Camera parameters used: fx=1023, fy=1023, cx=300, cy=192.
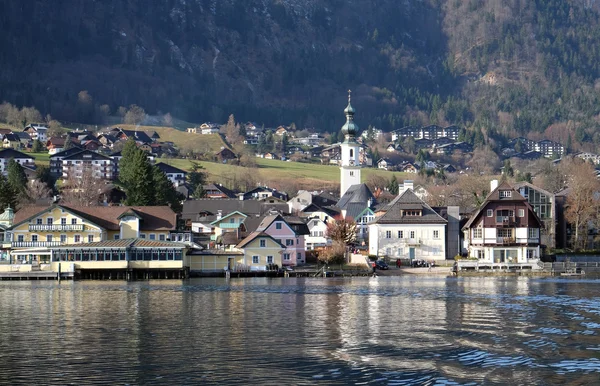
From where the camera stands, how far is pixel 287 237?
110062mm

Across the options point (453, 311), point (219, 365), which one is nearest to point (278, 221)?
point (453, 311)

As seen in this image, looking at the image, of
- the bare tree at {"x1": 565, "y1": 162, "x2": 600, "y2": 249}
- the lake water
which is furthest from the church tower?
the lake water

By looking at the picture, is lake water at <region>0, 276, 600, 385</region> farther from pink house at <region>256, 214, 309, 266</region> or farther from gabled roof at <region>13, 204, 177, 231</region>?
pink house at <region>256, 214, 309, 266</region>

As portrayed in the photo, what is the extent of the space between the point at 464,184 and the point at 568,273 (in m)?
68.4

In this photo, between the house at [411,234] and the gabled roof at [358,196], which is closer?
the house at [411,234]

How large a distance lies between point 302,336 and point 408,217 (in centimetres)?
6828

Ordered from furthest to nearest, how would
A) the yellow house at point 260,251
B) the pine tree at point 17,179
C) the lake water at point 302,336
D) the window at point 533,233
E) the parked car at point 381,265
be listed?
the pine tree at point 17,179, the window at point 533,233, the parked car at point 381,265, the yellow house at point 260,251, the lake water at point 302,336

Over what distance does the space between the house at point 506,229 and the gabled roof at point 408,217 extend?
5640mm

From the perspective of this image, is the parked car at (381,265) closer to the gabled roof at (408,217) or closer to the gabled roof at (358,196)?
the gabled roof at (408,217)

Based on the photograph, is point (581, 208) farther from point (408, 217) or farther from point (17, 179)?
point (17, 179)

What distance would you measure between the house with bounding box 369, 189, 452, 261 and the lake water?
36054mm

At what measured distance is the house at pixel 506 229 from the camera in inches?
4272

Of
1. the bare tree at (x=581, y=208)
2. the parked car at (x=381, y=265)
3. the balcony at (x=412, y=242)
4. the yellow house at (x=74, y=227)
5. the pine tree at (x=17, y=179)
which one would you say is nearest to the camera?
the yellow house at (x=74, y=227)

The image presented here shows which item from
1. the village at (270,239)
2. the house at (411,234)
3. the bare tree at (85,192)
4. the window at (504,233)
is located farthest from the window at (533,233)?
the bare tree at (85,192)
